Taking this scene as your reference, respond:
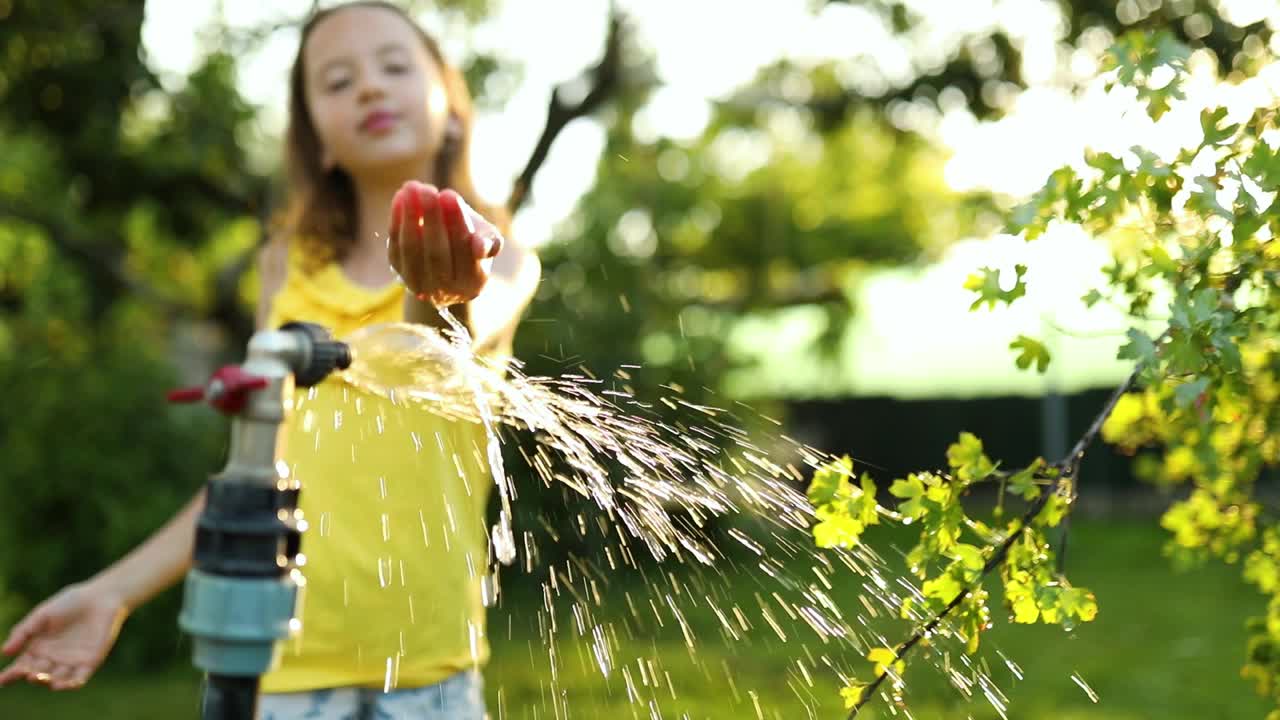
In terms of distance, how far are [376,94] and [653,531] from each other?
2.03 m

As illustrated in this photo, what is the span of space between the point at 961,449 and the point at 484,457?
0.94 m

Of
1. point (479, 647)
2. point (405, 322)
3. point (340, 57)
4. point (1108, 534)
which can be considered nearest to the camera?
point (405, 322)

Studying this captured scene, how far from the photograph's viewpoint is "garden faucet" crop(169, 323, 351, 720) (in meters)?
1.20

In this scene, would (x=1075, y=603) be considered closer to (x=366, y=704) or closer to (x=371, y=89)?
(x=366, y=704)

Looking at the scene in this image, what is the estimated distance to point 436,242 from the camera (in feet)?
4.42

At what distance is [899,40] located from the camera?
7172 mm

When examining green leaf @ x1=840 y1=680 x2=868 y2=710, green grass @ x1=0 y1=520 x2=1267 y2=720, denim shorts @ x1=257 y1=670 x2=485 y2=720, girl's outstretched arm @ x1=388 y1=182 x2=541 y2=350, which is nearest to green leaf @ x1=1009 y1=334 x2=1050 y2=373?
green leaf @ x1=840 y1=680 x2=868 y2=710

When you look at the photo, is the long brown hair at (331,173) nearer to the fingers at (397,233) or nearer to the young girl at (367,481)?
the young girl at (367,481)

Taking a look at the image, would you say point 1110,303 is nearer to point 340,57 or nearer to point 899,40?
point 340,57

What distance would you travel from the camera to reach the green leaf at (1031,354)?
5.46 feet

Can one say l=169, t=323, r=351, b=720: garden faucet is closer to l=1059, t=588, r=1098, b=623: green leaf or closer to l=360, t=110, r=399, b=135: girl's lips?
l=1059, t=588, r=1098, b=623: green leaf

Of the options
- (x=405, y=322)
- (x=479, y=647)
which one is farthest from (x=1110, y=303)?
(x=479, y=647)

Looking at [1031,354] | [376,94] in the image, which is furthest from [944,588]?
[376,94]

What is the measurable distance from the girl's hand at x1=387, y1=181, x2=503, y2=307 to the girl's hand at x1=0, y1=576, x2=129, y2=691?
2.60 feet
